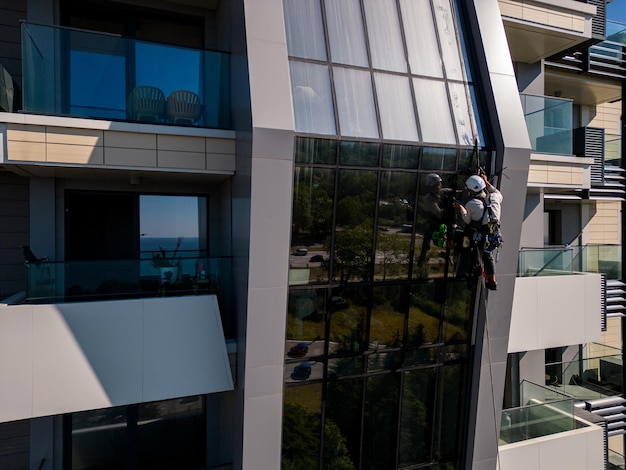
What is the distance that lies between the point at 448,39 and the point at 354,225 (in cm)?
415

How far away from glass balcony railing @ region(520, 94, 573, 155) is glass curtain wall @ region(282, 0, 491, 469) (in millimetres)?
2588

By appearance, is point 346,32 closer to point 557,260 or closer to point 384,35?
point 384,35

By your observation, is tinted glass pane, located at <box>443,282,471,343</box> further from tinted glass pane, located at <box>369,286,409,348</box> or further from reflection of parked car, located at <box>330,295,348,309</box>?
reflection of parked car, located at <box>330,295,348,309</box>

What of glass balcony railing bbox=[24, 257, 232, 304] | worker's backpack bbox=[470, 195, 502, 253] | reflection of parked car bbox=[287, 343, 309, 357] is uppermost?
worker's backpack bbox=[470, 195, 502, 253]

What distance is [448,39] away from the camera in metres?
7.66

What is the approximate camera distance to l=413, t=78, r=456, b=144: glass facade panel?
7141 mm

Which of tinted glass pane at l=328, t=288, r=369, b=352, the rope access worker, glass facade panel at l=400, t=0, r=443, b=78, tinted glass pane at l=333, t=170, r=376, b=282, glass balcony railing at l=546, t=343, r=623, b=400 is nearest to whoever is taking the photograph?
tinted glass pane at l=333, t=170, r=376, b=282

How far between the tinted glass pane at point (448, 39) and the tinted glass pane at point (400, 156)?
1848 mm

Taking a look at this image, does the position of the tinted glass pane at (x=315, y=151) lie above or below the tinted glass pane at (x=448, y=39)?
below

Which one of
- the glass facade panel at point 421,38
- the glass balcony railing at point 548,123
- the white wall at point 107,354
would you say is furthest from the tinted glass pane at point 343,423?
the glass balcony railing at point 548,123

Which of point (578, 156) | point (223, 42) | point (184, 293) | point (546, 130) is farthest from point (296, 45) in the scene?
point (578, 156)

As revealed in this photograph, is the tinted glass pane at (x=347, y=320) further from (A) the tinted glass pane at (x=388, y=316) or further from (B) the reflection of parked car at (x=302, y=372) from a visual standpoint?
(B) the reflection of parked car at (x=302, y=372)

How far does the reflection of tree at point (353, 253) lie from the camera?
6863mm

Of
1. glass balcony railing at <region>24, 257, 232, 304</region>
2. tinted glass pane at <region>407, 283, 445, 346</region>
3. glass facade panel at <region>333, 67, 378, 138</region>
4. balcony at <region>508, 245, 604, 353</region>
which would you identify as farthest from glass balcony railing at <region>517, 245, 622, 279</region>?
glass balcony railing at <region>24, 257, 232, 304</region>
